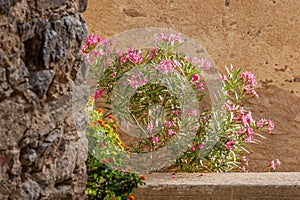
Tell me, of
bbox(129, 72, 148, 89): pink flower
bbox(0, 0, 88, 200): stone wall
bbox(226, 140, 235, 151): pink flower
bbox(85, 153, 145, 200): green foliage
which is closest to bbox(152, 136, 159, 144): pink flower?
bbox(129, 72, 148, 89): pink flower

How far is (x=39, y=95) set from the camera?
1903 mm

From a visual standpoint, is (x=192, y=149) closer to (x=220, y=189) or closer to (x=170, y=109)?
(x=170, y=109)

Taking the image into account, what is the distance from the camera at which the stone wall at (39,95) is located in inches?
70.0

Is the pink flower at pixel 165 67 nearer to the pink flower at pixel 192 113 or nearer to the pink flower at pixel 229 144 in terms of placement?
the pink flower at pixel 192 113

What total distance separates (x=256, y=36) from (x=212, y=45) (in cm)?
49

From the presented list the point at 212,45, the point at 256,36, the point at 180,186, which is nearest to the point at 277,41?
the point at 256,36

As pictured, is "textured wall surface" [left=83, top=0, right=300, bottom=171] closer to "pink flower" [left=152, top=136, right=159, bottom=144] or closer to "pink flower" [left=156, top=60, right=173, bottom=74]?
"pink flower" [left=156, top=60, right=173, bottom=74]

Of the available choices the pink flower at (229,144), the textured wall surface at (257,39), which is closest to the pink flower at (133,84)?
the pink flower at (229,144)

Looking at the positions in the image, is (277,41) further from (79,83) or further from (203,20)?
(79,83)

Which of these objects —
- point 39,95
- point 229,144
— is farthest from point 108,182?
point 229,144

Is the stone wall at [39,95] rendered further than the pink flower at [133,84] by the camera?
No

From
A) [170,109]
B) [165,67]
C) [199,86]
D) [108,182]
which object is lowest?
[108,182]

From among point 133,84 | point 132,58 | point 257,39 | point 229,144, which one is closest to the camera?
point 133,84

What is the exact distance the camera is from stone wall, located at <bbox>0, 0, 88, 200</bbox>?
178 centimetres
